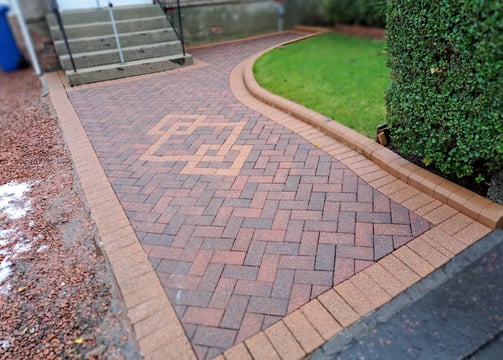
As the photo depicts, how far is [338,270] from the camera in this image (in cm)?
227

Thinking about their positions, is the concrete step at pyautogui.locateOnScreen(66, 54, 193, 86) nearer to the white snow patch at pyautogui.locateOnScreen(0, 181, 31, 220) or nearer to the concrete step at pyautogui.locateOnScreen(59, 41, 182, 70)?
the concrete step at pyautogui.locateOnScreen(59, 41, 182, 70)

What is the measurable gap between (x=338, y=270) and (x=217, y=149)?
200 cm

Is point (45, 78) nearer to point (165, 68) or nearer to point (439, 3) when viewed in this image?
point (165, 68)

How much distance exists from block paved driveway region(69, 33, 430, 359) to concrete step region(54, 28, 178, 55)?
276 cm

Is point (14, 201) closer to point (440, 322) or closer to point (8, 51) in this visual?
point (440, 322)

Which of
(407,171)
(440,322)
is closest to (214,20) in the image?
(407,171)

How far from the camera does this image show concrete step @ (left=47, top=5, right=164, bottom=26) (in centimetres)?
695

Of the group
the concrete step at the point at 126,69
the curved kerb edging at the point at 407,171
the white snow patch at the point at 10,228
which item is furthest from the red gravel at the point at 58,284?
the concrete step at the point at 126,69

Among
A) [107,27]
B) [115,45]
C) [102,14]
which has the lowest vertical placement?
[115,45]

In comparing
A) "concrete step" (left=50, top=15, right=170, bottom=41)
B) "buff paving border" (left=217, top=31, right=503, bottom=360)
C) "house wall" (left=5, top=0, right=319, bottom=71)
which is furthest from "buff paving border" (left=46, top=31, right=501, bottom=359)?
"house wall" (left=5, top=0, right=319, bottom=71)

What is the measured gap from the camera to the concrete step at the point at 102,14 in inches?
274

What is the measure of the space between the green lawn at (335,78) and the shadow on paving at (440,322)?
193cm

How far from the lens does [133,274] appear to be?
7.51 feet

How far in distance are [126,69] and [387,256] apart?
5785mm
